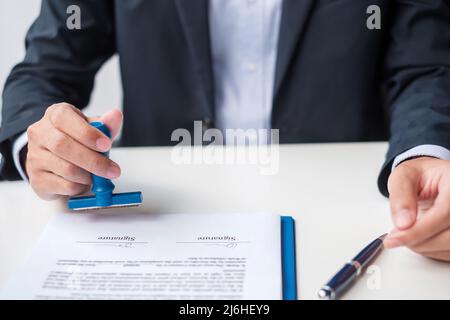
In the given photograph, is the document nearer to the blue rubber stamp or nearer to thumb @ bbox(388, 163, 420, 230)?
the blue rubber stamp

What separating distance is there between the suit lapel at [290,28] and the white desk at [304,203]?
0.17m

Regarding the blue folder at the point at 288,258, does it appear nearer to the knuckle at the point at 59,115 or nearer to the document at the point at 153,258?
the document at the point at 153,258

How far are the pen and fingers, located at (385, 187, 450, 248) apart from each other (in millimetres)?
29

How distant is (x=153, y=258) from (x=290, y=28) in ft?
1.66

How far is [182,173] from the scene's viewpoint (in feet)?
2.47

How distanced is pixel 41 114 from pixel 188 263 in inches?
13.1

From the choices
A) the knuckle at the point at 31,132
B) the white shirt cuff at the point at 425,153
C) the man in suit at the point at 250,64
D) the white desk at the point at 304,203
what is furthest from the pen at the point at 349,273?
the knuckle at the point at 31,132

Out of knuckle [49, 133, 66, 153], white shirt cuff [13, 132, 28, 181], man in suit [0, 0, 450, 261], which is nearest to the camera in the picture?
knuckle [49, 133, 66, 153]

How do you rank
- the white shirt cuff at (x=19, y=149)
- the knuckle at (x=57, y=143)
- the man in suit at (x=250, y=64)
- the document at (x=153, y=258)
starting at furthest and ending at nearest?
1. the man in suit at (x=250, y=64)
2. the white shirt cuff at (x=19, y=149)
3. the knuckle at (x=57, y=143)
4. the document at (x=153, y=258)

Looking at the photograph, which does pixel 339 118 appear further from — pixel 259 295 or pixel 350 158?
pixel 259 295

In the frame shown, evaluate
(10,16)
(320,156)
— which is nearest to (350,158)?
(320,156)

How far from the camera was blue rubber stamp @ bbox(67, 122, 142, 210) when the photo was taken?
602 mm

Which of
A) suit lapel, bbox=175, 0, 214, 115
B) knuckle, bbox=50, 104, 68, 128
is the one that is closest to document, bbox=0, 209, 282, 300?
knuckle, bbox=50, 104, 68, 128

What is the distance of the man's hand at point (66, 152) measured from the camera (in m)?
0.59
